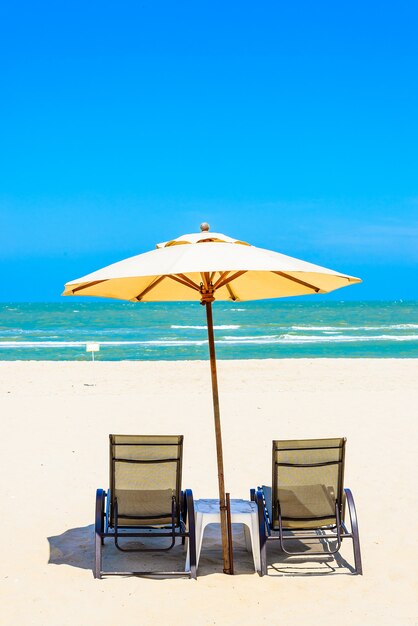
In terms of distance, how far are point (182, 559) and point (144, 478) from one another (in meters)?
0.66

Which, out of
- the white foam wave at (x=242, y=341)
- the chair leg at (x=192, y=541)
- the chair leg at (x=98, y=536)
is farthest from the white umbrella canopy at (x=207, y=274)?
the white foam wave at (x=242, y=341)

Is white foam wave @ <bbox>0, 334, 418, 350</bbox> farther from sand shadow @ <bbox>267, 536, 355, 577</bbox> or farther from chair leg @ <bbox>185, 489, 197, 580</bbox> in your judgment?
chair leg @ <bbox>185, 489, 197, 580</bbox>

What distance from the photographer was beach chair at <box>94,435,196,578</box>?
14.1 feet

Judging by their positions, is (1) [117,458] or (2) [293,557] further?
(2) [293,557]

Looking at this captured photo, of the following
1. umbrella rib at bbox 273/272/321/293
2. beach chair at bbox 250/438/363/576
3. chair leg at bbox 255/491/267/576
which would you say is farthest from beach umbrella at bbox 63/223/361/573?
beach chair at bbox 250/438/363/576

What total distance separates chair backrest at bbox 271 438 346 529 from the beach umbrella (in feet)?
1.16

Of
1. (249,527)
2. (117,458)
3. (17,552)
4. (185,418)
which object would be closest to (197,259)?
(117,458)

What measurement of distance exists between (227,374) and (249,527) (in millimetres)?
13644

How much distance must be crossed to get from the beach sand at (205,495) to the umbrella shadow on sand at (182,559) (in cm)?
2

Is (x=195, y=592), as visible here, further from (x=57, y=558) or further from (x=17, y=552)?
(x=17, y=552)

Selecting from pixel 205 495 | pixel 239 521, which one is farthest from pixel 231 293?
pixel 239 521

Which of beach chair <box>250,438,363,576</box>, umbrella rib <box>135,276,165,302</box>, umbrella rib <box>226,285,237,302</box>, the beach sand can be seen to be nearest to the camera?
the beach sand

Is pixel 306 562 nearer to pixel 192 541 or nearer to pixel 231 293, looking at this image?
pixel 192 541

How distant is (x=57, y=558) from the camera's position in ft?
15.1
